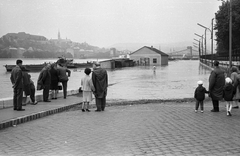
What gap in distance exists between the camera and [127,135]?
299 inches

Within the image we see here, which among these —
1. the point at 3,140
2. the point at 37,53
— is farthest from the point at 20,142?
the point at 37,53

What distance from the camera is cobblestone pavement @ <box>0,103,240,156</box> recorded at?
628cm

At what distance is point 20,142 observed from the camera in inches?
279

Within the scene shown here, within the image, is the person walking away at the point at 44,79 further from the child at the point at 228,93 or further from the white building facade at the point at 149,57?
the white building facade at the point at 149,57

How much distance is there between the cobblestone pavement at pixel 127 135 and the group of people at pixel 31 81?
5.12 feet

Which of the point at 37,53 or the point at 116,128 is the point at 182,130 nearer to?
the point at 116,128

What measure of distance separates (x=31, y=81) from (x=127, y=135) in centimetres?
744

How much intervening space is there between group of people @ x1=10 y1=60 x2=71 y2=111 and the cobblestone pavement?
1.56 meters

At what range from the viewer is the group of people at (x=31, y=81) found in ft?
36.9

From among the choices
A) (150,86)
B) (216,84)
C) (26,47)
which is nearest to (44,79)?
(216,84)

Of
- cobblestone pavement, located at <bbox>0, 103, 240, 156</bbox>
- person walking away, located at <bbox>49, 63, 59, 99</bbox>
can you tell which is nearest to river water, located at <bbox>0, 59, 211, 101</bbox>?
person walking away, located at <bbox>49, 63, 59, 99</bbox>

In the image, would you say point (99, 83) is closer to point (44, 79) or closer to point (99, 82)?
point (99, 82)

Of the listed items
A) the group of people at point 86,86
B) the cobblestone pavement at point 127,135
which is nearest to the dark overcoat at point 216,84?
the cobblestone pavement at point 127,135

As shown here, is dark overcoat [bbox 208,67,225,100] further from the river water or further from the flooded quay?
the river water
